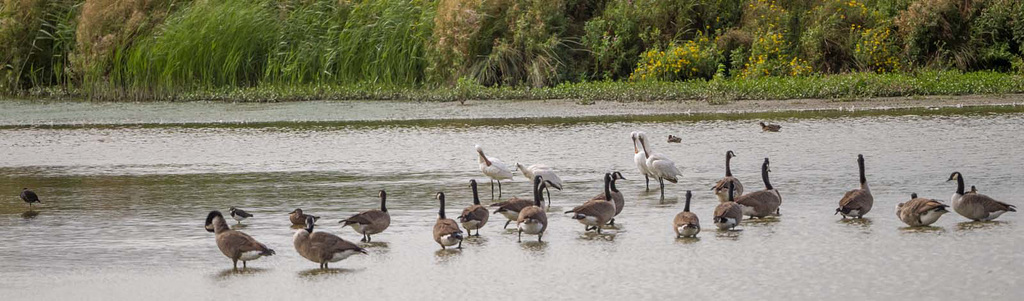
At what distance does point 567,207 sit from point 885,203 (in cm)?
280

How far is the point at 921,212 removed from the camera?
10836mm

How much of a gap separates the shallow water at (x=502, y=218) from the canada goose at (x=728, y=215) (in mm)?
101

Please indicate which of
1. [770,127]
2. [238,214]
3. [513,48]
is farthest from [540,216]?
[513,48]

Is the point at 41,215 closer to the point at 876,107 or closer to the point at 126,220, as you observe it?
the point at 126,220

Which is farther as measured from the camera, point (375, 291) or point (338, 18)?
point (338, 18)

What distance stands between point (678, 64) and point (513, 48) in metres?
3.35

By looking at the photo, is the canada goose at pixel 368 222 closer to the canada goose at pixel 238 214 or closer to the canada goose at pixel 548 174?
the canada goose at pixel 238 214

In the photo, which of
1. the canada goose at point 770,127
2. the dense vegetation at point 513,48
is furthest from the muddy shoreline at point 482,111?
the canada goose at point 770,127

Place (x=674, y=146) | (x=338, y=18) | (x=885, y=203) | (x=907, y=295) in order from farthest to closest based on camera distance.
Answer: (x=338, y=18), (x=674, y=146), (x=885, y=203), (x=907, y=295)

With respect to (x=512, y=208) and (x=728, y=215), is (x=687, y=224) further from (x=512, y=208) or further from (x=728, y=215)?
(x=512, y=208)

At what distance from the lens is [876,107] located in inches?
886

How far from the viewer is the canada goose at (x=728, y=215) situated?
1100 cm

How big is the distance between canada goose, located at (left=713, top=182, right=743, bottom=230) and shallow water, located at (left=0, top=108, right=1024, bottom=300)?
0.10 metres

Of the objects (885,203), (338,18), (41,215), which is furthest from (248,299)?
(338,18)
